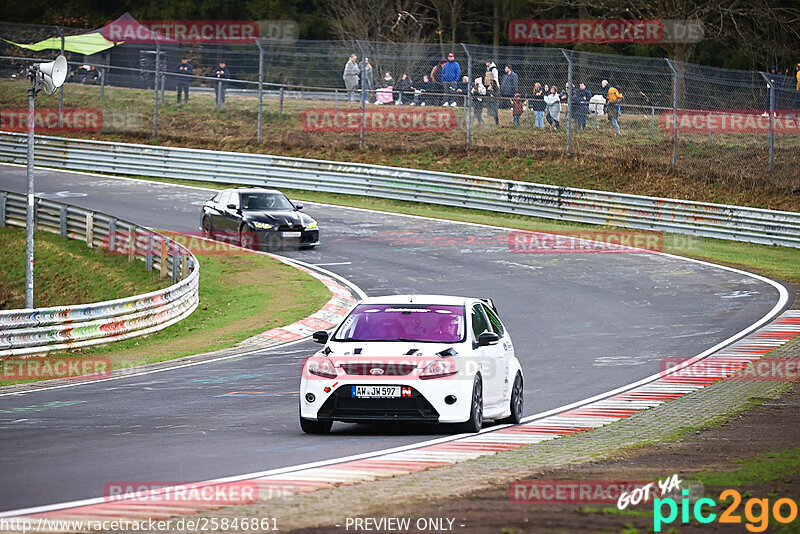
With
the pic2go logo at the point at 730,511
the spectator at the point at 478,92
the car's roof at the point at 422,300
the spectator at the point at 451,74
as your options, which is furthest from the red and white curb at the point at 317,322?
the spectator at the point at 478,92

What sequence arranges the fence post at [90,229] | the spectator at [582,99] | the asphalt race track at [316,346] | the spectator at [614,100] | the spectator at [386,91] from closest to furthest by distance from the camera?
the asphalt race track at [316,346]
the fence post at [90,229]
the spectator at [614,100]
the spectator at [582,99]
the spectator at [386,91]

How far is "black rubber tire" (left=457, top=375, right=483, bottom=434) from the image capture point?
1085cm

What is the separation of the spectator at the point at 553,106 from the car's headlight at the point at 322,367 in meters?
25.6

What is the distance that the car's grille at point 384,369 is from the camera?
10695mm

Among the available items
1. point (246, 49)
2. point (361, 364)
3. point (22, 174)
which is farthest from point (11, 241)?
point (361, 364)

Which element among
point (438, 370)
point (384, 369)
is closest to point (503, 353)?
point (438, 370)

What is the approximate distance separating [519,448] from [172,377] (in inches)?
273

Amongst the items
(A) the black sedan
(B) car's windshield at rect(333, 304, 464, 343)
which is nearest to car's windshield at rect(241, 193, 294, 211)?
(A) the black sedan

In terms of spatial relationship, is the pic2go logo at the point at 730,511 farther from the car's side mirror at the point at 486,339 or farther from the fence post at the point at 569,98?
the fence post at the point at 569,98

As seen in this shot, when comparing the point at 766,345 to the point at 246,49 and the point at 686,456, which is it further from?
the point at 246,49

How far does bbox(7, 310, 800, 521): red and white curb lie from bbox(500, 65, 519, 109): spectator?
62.4 ft

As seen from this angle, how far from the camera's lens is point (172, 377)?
51.5ft

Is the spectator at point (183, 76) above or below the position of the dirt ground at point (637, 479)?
above

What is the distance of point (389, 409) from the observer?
10633 mm
